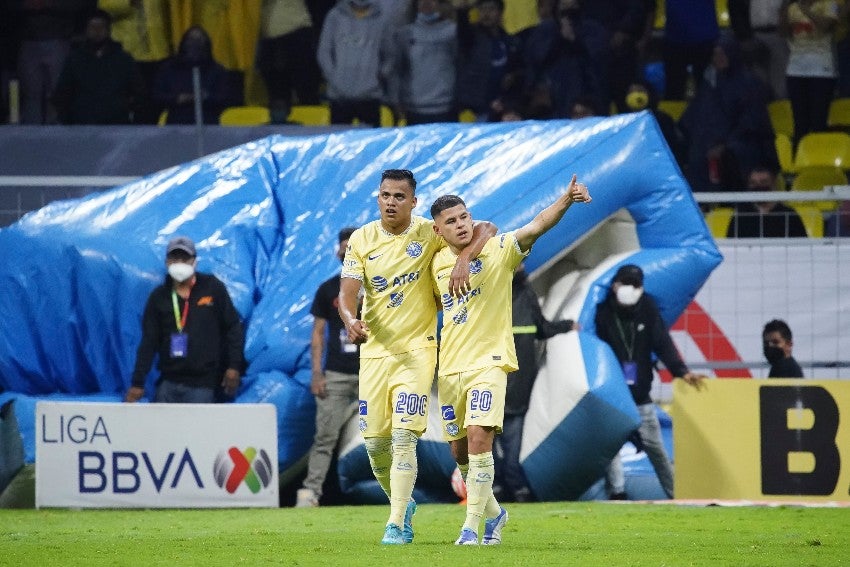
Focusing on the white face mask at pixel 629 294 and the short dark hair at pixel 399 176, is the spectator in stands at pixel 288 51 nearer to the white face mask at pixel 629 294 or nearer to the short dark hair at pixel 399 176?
the white face mask at pixel 629 294

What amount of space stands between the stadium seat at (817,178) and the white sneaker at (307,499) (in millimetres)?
6595

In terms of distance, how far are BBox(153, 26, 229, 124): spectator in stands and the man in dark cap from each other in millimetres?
5063

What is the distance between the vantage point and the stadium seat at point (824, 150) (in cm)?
1606

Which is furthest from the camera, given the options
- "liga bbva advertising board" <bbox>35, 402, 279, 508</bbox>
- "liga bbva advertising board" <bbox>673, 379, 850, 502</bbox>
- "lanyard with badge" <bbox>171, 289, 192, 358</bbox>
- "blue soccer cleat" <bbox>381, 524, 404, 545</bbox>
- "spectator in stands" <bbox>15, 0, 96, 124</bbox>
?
"spectator in stands" <bbox>15, 0, 96, 124</bbox>

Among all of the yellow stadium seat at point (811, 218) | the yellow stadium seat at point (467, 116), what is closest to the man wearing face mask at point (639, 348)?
the yellow stadium seat at point (811, 218)

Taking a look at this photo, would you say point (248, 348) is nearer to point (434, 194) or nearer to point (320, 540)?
point (434, 194)

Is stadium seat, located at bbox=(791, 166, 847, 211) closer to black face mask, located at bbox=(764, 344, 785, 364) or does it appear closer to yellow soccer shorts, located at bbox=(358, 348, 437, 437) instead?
black face mask, located at bbox=(764, 344, 785, 364)

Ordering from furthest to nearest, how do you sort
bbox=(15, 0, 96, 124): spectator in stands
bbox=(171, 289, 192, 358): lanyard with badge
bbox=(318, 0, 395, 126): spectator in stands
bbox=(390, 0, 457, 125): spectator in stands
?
bbox=(15, 0, 96, 124): spectator in stands, bbox=(318, 0, 395, 126): spectator in stands, bbox=(390, 0, 457, 125): spectator in stands, bbox=(171, 289, 192, 358): lanyard with badge

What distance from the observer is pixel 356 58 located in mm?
15984

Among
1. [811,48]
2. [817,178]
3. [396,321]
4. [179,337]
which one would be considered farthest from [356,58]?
[396,321]

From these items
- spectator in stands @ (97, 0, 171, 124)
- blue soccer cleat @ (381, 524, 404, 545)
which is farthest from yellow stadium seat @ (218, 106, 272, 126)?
blue soccer cleat @ (381, 524, 404, 545)

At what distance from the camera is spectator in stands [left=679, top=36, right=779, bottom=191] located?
15.5 m

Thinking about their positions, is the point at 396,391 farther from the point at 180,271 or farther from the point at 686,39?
the point at 686,39

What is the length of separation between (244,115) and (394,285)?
8819 millimetres
